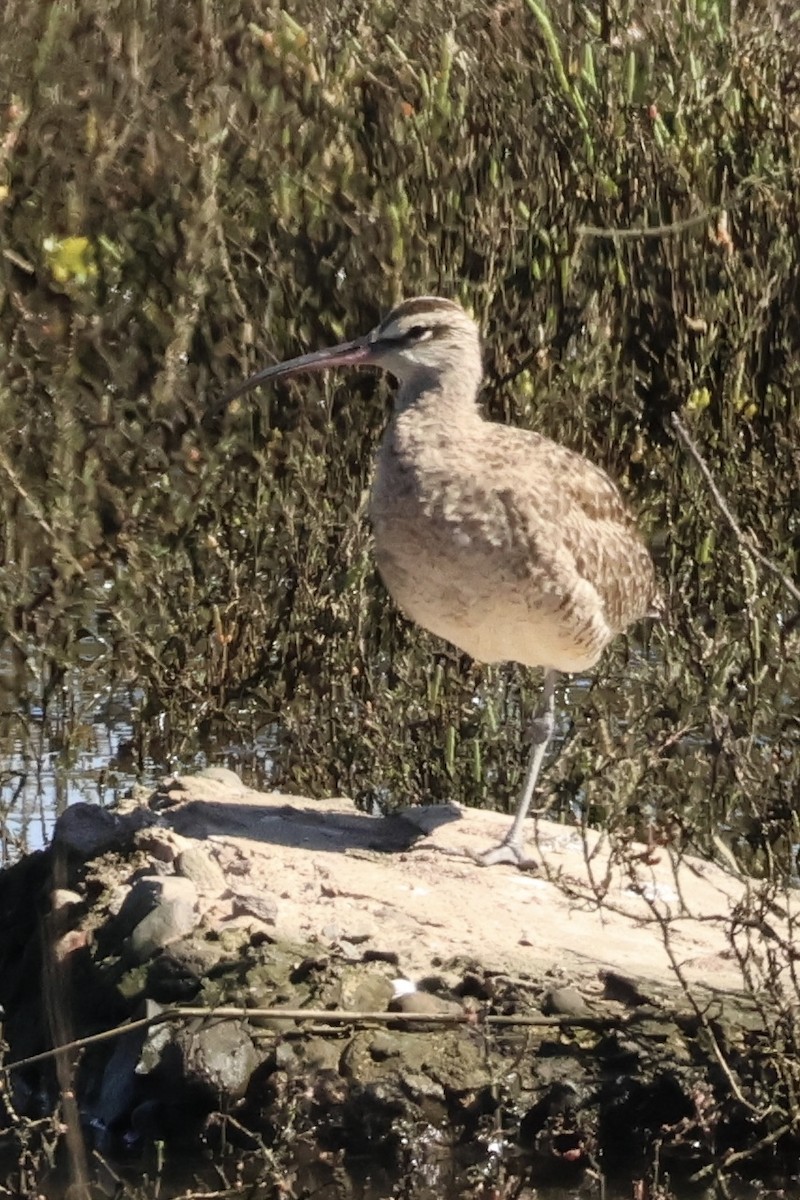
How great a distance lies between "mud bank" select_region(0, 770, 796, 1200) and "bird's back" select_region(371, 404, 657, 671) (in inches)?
27.9

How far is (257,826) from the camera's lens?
→ 6.29 meters

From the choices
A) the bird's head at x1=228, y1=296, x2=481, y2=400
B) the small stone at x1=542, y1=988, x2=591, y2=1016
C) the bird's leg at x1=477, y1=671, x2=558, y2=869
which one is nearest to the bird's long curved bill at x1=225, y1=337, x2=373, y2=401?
the bird's head at x1=228, y1=296, x2=481, y2=400

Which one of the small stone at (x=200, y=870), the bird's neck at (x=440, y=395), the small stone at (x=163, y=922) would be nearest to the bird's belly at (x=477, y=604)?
the bird's neck at (x=440, y=395)

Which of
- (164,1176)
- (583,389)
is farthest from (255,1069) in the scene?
(583,389)

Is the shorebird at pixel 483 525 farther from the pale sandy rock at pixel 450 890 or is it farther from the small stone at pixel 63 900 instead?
the small stone at pixel 63 900

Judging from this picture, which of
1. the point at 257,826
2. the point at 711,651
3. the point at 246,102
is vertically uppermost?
the point at 246,102

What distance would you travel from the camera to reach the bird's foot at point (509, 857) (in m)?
6.16

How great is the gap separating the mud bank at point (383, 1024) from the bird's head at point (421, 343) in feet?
4.92

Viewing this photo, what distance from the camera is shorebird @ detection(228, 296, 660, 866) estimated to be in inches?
246

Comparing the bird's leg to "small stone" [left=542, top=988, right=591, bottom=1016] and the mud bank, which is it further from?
"small stone" [left=542, top=988, right=591, bottom=1016]

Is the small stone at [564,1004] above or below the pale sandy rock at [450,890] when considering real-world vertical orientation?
below

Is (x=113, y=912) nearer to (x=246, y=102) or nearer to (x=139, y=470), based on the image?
(x=139, y=470)

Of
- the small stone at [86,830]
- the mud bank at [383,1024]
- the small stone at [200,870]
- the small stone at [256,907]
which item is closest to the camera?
the mud bank at [383,1024]

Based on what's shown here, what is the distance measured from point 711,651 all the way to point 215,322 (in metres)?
3.14
